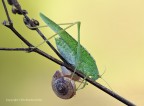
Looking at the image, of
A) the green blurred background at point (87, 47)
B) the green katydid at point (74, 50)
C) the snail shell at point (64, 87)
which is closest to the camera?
the snail shell at point (64, 87)

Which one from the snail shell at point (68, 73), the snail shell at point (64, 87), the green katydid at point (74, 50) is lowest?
the snail shell at point (64, 87)

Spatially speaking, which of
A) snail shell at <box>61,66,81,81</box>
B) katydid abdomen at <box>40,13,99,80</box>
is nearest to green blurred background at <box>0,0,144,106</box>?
katydid abdomen at <box>40,13,99,80</box>

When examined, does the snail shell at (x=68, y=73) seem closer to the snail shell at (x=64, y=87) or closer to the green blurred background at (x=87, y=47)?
the snail shell at (x=64, y=87)

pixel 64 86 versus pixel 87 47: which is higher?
pixel 87 47

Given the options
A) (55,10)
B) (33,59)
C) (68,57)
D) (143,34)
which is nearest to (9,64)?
(33,59)

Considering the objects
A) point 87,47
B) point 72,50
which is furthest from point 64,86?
point 87,47

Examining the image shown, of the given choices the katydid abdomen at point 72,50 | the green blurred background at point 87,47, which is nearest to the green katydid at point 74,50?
the katydid abdomen at point 72,50

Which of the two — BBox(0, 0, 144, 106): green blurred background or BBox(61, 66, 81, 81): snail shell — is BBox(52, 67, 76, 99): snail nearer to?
BBox(61, 66, 81, 81): snail shell

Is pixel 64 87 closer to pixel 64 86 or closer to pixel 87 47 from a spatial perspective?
pixel 64 86

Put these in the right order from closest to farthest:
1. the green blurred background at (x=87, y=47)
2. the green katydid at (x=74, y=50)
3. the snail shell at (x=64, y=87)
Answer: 1. the snail shell at (x=64, y=87)
2. the green katydid at (x=74, y=50)
3. the green blurred background at (x=87, y=47)
